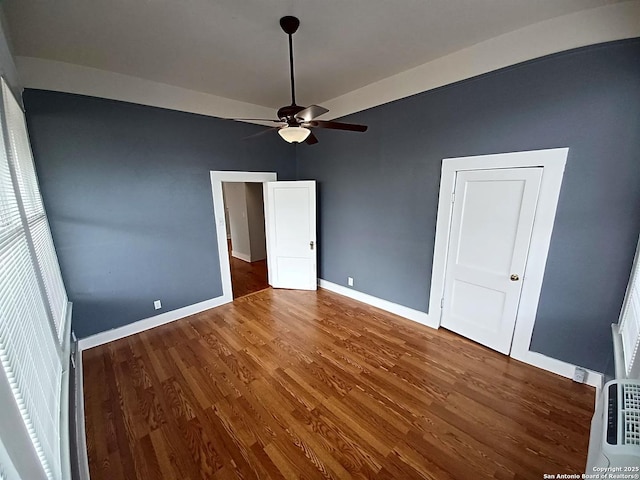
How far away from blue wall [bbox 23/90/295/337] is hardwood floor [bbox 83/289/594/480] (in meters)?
0.62

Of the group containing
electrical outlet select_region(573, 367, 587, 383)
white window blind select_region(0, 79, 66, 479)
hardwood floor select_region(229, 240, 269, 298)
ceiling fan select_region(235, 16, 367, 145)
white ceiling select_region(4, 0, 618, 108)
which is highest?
white ceiling select_region(4, 0, 618, 108)

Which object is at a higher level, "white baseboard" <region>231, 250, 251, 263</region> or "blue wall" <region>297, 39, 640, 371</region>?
"blue wall" <region>297, 39, 640, 371</region>

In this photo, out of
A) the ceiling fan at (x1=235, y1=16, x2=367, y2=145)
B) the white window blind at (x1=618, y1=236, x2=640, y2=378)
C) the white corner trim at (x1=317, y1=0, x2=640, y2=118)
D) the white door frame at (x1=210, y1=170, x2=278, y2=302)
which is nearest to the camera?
the white window blind at (x1=618, y1=236, x2=640, y2=378)

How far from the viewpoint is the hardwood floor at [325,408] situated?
1541 mm

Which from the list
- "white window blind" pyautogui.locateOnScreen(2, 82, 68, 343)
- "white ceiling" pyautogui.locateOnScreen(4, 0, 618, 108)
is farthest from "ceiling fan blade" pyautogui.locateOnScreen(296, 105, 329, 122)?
"white window blind" pyautogui.locateOnScreen(2, 82, 68, 343)

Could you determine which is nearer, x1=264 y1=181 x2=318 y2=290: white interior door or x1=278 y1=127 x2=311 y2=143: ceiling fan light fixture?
x1=278 y1=127 x2=311 y2=143: ceiling fan light fixture

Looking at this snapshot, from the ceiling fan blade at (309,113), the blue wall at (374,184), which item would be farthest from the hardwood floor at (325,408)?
the ceiling fan blade at (309,113)

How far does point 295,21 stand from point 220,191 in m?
2.26

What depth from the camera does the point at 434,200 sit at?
2.77m

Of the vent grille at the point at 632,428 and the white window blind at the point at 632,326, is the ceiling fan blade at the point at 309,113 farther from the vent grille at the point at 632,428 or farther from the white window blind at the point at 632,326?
the white window blind at the point at 632,326

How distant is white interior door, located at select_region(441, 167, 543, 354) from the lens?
2.22 meters

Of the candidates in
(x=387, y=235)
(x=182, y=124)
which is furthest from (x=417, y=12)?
(x=182, y=124)

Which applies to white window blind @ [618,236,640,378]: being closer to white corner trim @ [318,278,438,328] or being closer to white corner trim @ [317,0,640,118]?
white corner trim @ [318,278,438,328]

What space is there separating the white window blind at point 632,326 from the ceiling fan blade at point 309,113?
7.47 feet
